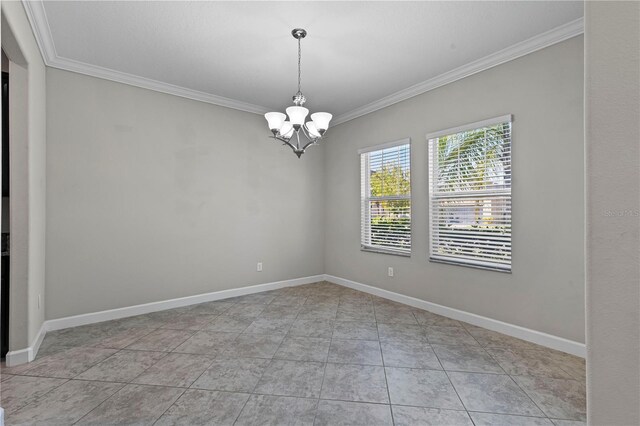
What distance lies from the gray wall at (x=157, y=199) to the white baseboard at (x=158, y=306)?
0.07 m

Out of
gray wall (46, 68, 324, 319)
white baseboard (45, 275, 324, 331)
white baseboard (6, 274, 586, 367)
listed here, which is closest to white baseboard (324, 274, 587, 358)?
white baseboard (6, 274, 586, 367)

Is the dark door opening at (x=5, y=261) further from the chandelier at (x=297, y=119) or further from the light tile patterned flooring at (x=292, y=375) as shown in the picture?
the chandelier at (x=297, y=119)

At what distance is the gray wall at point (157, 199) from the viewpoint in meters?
3.27

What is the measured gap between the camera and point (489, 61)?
3154 mm

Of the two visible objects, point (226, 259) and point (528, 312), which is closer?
point (528, 312)

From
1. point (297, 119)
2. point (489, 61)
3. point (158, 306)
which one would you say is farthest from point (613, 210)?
point (158, 306)

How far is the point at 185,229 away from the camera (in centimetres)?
405

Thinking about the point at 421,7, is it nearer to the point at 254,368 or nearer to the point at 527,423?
the point at 527,423

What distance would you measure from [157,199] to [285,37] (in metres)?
2.45

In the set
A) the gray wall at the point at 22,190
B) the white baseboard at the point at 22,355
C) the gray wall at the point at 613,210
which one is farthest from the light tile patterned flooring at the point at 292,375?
the gray wall at the point at 613,210

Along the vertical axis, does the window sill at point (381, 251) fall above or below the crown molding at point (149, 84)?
below

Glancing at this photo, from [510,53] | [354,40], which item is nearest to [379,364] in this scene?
[354,40]

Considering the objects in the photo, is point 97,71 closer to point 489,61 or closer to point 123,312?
point 123,312

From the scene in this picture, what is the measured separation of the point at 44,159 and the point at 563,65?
16.2 feet
